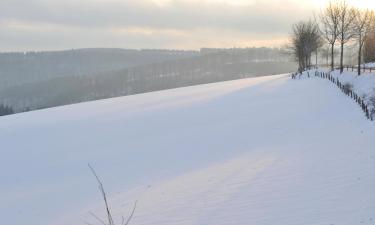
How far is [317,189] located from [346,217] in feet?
9.13

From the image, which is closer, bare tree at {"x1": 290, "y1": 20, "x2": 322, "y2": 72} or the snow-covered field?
the snow-covered field

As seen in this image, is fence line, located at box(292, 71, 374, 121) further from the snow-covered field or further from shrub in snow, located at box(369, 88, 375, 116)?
the snow-covered field

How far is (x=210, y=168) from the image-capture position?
2027 cm

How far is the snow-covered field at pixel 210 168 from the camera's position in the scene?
554 inches

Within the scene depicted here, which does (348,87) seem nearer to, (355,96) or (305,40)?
(355,96)

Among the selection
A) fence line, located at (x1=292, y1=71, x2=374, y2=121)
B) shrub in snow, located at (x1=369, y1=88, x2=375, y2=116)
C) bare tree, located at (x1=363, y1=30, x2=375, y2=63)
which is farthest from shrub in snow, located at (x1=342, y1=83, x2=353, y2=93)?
bare tree, located at (x1=363, y1=30, x2=375, y2=63)

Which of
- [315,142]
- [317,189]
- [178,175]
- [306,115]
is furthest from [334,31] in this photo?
[317,189]

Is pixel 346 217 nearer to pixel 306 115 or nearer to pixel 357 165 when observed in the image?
pixel 357 165

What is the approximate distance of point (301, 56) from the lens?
245 ft

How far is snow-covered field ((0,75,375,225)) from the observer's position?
46.2 feet

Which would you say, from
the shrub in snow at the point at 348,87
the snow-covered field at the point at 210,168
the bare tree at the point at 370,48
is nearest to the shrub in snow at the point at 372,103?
the snow-covered field at the point at 210,168

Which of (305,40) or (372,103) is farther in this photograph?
(305,40)

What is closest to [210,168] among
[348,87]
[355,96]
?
[355,96]

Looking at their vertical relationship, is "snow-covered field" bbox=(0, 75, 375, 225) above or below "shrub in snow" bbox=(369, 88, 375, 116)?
below
